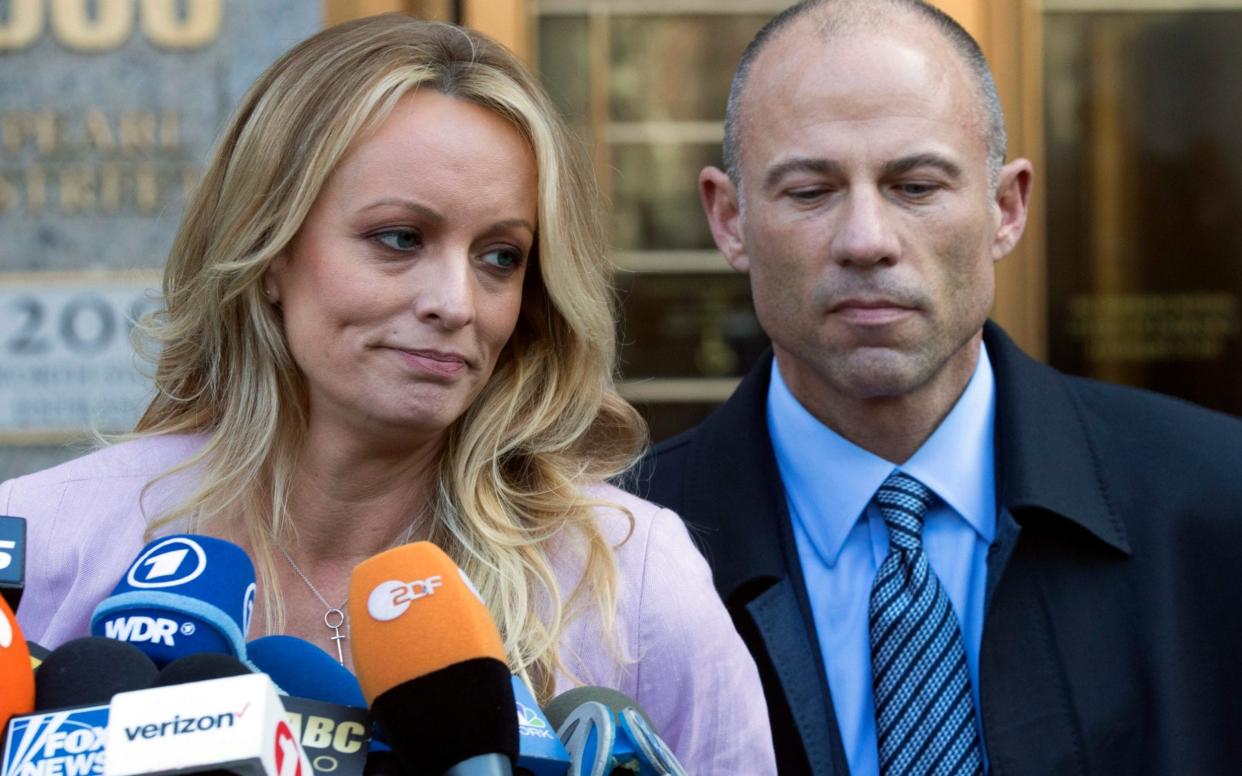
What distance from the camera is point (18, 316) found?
183 inches

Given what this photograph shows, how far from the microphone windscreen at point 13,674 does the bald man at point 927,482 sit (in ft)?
4.28

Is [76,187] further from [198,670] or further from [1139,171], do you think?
[198,670]

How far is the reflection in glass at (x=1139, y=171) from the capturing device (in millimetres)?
4863

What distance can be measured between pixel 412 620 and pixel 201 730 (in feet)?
1.00

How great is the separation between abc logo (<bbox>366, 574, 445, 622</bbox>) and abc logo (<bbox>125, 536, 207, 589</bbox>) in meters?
0.22

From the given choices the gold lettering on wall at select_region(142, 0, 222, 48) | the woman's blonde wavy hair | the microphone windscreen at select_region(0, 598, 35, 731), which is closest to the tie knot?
the woman's blonde wavy hair

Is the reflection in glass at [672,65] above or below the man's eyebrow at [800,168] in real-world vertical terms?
above

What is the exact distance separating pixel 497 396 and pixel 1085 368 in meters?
2.94

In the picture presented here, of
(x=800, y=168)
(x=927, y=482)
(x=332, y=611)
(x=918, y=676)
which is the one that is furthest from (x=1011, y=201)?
(x=332, y=611)

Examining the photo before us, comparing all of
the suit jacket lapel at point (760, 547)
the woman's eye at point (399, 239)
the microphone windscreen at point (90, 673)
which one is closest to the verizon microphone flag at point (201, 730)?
the microphone windscreen at point (90, 673)

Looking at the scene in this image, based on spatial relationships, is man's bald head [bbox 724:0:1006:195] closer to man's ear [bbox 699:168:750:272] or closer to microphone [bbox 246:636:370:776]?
man's ear [bbox 699:168:750:272]

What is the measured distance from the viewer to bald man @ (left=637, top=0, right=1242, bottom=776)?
2523 millimetres

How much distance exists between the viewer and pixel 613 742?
1.63m

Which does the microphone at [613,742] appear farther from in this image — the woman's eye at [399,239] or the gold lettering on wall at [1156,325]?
the gold lettering on wall at [1156,325]
